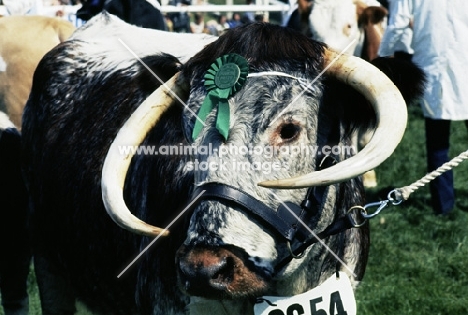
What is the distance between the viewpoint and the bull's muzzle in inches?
121

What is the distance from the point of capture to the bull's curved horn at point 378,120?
310cm

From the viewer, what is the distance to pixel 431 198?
825 centimetres

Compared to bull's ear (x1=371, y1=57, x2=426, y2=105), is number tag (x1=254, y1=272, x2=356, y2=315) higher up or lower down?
lower down

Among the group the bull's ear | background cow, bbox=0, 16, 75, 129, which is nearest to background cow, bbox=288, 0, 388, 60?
background cow, bbox=0, 16, 75, 129

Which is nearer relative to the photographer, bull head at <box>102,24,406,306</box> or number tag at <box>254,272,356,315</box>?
bull head at <box>102,24,406,306</box>

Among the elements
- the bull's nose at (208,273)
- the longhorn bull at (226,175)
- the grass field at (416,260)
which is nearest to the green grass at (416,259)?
the grass field at (416,260)

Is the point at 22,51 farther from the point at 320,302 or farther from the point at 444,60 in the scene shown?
the point at 320,302

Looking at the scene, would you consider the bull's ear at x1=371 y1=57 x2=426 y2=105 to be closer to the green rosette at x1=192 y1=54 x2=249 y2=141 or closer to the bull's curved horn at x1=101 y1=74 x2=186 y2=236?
the green rosette at x1=192 y1=54 x2=249 y2=141

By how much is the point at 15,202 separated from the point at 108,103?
126cm

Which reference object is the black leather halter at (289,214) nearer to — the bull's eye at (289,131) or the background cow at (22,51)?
the bull's eye at (289,131)

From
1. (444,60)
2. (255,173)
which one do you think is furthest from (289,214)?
(444,60)

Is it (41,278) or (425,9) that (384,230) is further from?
(41,278)

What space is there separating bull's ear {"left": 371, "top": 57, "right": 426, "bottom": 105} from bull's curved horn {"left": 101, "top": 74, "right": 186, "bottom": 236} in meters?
0.78

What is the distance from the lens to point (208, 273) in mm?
3068
